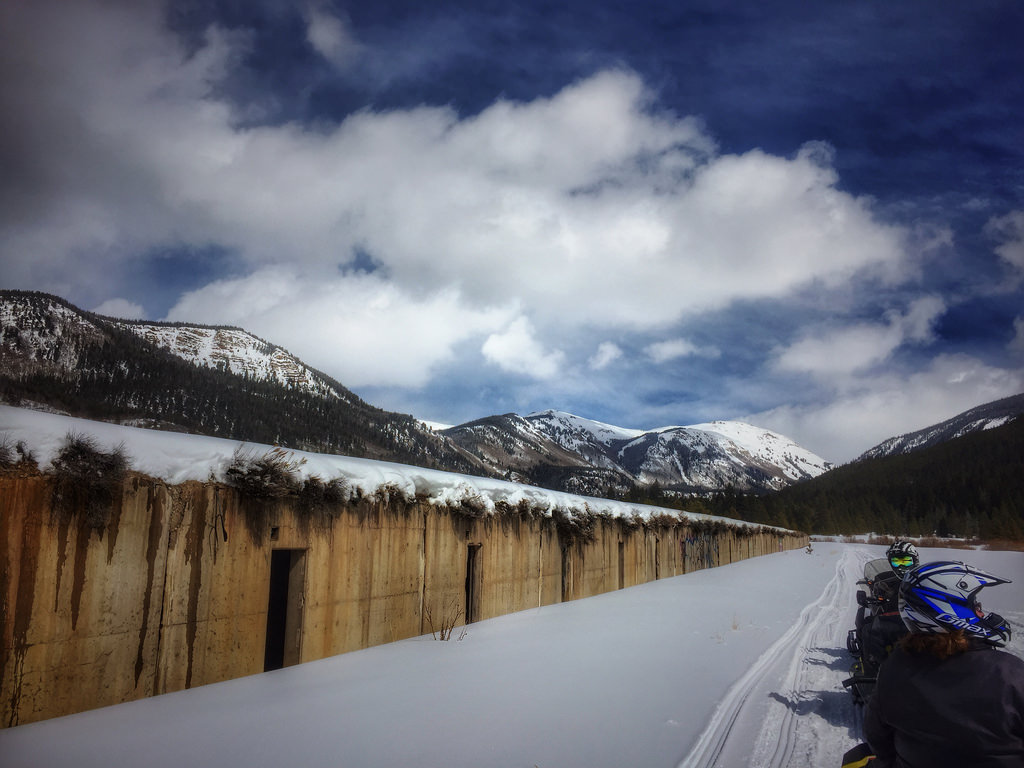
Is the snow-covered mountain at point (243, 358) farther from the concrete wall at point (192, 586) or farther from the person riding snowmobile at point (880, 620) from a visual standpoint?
the person riding snowmobile at point (880, 620)

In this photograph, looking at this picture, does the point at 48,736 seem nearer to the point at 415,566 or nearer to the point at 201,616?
the point at 201,616

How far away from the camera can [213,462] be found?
21.1ft

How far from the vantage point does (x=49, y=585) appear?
480 cm

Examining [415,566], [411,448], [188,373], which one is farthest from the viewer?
[411,448]

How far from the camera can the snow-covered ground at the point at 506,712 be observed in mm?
4344

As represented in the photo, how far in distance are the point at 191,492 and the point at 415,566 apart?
13.7 feet

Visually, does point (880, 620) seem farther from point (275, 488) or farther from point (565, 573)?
point (565, 573)

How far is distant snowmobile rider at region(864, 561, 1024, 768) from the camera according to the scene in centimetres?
222

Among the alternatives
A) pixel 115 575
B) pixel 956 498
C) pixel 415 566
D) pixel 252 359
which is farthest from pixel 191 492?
pixel 252 359

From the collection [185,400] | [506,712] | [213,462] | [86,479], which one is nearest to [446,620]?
[506,712]

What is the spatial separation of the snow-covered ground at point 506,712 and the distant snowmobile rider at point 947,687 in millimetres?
2210

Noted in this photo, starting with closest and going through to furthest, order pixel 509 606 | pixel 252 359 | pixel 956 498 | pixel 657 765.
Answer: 1. pixel 657 765
2. pixel 509 606
3. pixel 956 498
4. pixel 252 359

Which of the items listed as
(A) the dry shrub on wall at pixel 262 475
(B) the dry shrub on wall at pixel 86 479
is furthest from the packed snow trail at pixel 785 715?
(B) the dry shrub on wall at pixel 86 479

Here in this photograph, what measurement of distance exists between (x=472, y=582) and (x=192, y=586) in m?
6.16
